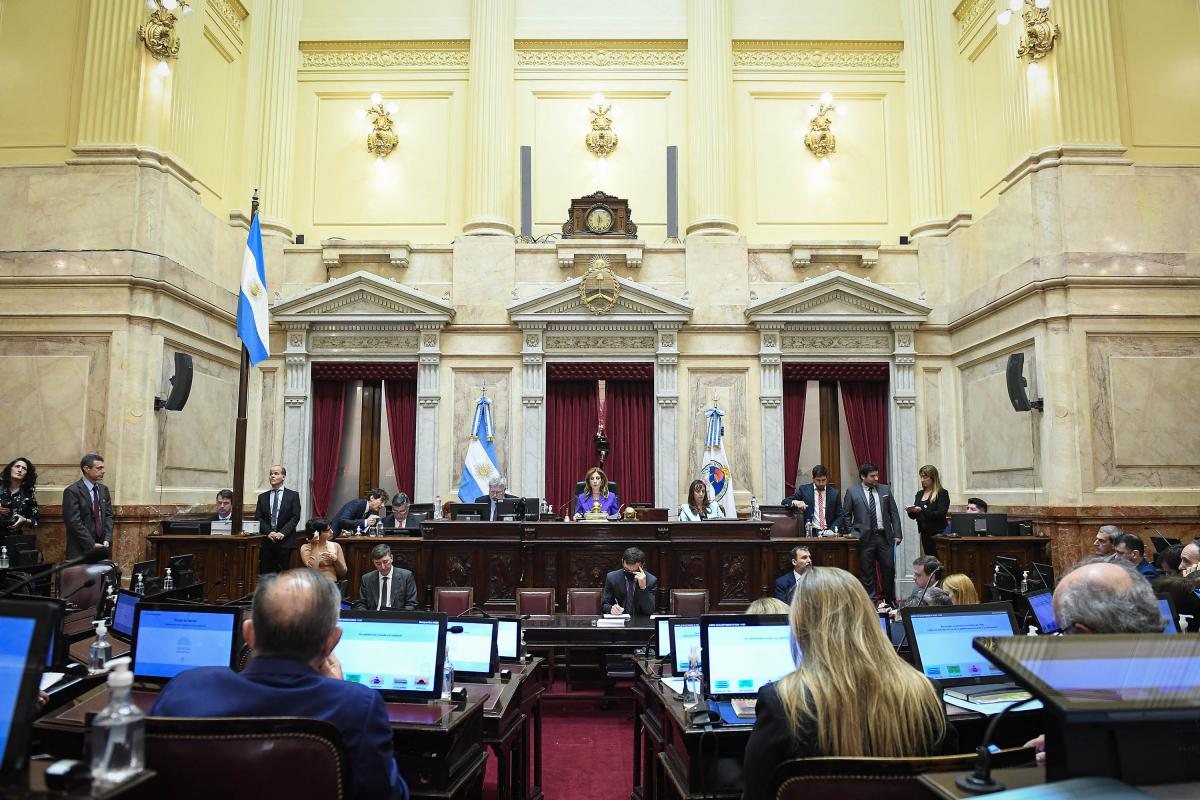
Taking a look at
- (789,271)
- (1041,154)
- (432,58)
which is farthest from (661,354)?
(432,58)

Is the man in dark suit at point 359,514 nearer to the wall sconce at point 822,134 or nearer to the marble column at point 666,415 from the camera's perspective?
the marble column at point 666,415

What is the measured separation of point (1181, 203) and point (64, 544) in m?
12.9

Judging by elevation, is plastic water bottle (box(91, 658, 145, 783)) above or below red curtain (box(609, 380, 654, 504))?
below

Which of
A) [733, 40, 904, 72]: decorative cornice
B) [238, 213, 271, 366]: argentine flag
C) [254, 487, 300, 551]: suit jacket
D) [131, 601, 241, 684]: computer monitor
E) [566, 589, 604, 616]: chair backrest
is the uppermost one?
[733, 40, 904, 72]: decorative cornice

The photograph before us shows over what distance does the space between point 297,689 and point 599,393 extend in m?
10.2

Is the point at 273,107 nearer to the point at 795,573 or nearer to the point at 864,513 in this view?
the point at 864,513

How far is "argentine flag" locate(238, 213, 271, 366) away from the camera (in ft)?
30.9

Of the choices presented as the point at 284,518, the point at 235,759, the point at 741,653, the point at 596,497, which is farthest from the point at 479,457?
the point at 235,759

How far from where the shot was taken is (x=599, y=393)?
12.2 m

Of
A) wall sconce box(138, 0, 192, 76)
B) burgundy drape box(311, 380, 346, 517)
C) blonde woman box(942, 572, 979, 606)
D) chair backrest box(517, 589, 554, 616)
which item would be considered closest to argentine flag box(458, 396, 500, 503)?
burgundy drape box(311, 380, 346, 517)

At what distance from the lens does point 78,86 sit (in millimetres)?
9945

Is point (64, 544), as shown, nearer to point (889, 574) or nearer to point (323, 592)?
point (323, 592)

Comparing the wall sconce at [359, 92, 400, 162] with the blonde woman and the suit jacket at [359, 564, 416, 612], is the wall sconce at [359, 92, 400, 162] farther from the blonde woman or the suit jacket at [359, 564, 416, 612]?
the blonde woman

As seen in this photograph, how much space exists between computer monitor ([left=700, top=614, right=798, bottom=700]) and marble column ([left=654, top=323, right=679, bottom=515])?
8.19 meters
